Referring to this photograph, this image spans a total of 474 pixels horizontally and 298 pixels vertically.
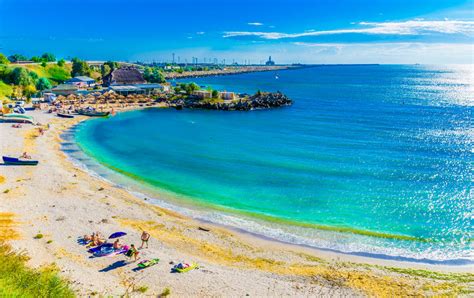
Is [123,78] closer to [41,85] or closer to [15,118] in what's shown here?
[41,85]

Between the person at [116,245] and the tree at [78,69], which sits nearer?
the person at [116,245]

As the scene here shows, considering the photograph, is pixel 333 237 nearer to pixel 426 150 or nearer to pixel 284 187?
pixel 284 187

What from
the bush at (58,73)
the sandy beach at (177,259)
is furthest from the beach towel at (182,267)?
the bush at (58,73)

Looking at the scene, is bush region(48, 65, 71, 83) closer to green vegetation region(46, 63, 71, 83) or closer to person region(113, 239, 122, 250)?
green vegetation region(46, 63, 71, 83)

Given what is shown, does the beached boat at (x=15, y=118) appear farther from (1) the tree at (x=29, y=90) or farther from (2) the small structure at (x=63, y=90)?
(2) the small structure at (x=63, y=90)

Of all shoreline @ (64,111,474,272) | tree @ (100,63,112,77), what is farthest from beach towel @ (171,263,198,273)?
tree @ (100,63,112,77)

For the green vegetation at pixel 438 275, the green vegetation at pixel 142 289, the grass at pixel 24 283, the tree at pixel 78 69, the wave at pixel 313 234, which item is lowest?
the green vegetation at pixel 438 275
